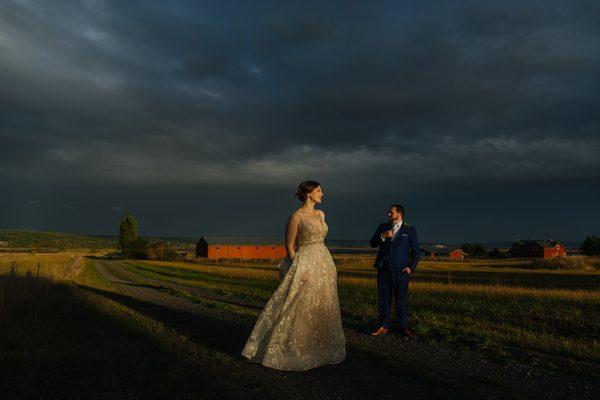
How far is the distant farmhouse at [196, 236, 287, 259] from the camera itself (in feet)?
344

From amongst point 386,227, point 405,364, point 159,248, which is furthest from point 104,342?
point 159,248

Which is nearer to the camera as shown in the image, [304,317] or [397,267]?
[304,317]

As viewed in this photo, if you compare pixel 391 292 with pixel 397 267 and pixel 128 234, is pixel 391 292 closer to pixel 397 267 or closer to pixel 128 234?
pixel 397 267

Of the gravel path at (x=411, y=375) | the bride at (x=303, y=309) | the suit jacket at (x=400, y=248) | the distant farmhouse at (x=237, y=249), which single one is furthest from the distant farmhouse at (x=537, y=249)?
the bride at (x=303, y=309)

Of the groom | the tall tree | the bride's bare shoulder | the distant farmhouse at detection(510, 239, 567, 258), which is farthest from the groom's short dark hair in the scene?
the distant farmhouse at detection(510, 239, 567, 258)

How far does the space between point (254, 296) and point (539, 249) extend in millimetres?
106181

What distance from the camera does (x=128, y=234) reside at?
358 ft

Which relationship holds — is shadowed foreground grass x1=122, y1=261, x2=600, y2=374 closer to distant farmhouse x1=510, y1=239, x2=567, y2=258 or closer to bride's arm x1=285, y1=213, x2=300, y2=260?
bride's arm x1=285, y1=213, x2=300, y2=260

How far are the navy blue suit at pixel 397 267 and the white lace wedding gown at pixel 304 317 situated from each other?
93.1 inches

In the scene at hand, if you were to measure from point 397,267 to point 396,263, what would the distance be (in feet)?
0.28

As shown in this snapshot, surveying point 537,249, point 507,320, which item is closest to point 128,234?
point 537,249

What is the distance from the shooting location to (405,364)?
721 centimetres

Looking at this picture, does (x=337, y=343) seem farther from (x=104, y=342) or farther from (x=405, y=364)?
(x=104, y=342)

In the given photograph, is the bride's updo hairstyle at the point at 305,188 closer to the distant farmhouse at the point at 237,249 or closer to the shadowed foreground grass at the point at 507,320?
the shadowed foreground grass at the point at 507,320
